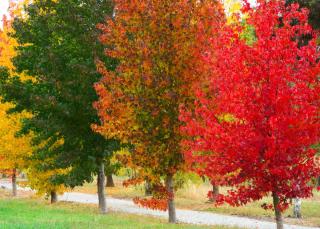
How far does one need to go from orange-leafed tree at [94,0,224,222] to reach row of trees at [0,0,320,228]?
0.03 meters

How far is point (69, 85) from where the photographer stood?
21000mm

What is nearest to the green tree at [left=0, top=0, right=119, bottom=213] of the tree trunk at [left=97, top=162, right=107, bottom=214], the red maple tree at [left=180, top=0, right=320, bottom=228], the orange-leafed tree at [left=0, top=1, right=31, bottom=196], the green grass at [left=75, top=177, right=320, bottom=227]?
the tree trunk at [left=97, top=162, right=107, bottom=214]

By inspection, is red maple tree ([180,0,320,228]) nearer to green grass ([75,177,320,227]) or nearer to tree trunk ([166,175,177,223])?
tree trunk ([166,175,177,223])

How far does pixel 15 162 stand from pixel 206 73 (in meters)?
13.8

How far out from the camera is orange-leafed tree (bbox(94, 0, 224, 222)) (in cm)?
1709

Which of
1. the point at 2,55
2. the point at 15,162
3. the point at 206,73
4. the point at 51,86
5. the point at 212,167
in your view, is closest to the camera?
the point at 212,167

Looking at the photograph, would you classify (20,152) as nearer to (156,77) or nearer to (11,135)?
(11,135)

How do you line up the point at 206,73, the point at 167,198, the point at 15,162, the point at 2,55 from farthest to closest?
the point at 2,55
the point at 15,162
the point at 167,198
the point at 206,73

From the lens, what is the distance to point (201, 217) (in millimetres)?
22312

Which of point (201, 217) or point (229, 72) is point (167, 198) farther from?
point (229, 72)

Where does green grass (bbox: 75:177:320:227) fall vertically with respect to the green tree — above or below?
below

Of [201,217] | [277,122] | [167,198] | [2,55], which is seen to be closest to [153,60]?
[167,198]

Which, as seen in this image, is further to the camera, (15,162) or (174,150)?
(15,162)

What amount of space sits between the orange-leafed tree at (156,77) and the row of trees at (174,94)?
35 mm
